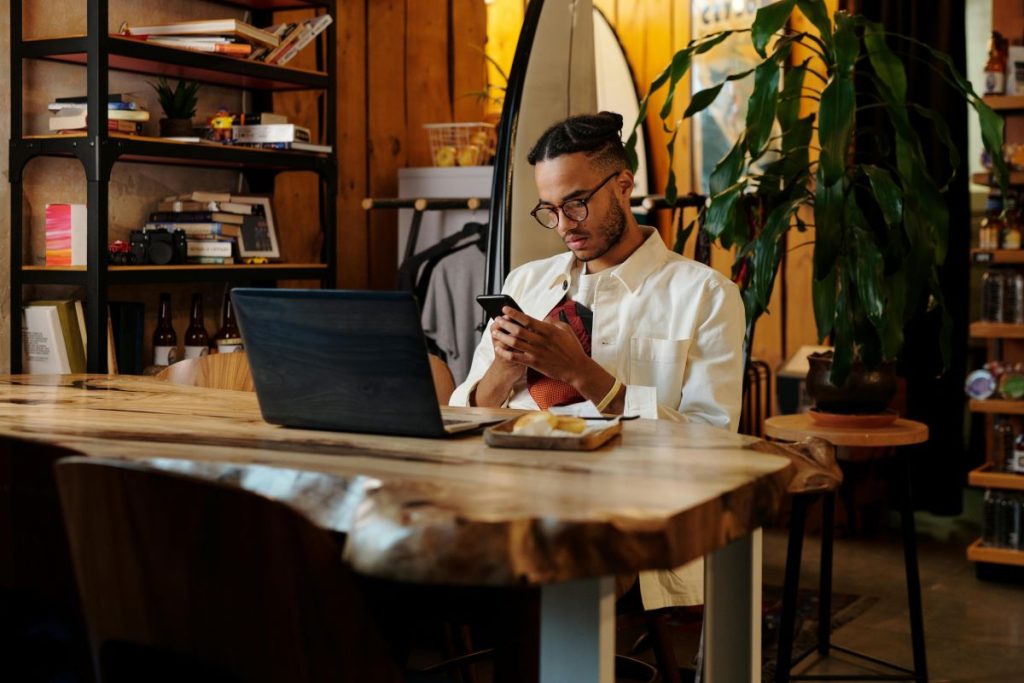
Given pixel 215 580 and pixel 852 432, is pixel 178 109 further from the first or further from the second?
pixel 215 580

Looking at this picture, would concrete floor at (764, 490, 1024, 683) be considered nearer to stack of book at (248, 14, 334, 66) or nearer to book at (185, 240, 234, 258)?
book at (185, 240, 234, 258)

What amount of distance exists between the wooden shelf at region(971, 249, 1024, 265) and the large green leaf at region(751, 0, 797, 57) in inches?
52.9

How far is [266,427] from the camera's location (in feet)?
5.79

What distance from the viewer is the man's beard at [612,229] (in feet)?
8.18

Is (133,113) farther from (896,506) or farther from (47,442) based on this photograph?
(896,506)

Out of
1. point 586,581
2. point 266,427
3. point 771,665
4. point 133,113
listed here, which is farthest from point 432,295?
point 586,581

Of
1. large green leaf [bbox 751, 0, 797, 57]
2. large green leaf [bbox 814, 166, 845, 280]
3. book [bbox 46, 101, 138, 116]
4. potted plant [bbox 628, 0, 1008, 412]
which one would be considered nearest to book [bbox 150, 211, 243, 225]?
book [bbox 46, 101, 138, 116]

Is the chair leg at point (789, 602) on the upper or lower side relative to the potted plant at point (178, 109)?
lower

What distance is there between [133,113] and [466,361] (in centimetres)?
130

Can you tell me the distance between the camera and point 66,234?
323 centimetres

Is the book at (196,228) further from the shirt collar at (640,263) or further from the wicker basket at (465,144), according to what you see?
the shirt collar at (640,263)

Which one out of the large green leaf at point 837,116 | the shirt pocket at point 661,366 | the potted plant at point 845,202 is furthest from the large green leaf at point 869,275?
the shirt pocket at point 661,366

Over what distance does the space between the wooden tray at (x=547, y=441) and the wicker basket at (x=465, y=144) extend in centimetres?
281

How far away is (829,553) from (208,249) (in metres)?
1.91
